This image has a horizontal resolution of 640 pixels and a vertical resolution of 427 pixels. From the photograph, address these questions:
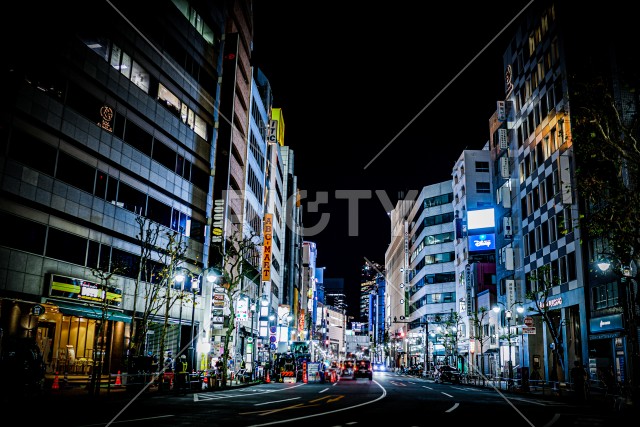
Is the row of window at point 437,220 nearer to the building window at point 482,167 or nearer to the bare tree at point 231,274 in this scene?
the building window at point 482,167

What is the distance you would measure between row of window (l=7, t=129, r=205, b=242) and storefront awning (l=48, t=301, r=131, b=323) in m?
6.65

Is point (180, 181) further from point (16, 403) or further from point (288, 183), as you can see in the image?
point (288, 183)

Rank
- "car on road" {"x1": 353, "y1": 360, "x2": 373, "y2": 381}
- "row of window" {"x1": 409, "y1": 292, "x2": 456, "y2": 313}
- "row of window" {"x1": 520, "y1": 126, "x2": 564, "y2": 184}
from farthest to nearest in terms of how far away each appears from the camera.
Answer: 1. "row of window" {"x1": 409, "y1": 292, "x2": 456, "y2": 313}
2. "car on road" {"x1": 353, "y1": 360, "x2": 373, "y2": 381}
3. "row of window" {"x1": 520, "y1": 126, "x2": 564, "y2": 184}

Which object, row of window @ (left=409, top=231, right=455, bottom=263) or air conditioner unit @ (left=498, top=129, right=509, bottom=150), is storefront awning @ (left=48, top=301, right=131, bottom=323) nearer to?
air conditioner unit @ (left=498, top=129, right=509, bottom=150)

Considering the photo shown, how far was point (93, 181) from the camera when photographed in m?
33.3

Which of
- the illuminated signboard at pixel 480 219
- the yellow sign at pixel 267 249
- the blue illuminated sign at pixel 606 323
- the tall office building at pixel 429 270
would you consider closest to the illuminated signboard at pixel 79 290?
the yellow sign at pixel 267 249

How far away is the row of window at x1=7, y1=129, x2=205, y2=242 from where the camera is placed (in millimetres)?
27984

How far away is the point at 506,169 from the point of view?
58781 millimetres

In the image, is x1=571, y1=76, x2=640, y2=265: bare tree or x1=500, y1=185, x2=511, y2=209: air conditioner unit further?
x1=500, y1=185, x2=511, y2=209: air conditioner unit

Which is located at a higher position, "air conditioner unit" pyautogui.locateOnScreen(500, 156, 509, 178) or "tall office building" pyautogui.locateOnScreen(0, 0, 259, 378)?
"air conditioner unit" pyautogui.locateOnScreen(500, 156, 509, 178)

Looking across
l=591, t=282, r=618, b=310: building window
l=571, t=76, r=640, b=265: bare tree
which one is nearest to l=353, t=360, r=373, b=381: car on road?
l=591, t=282, r=618, b=310: building window

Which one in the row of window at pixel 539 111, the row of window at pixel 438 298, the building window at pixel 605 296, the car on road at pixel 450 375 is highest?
the row of window at pixel 539 111

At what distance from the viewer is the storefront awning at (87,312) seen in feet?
100

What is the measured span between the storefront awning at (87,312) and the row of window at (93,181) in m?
6.65
